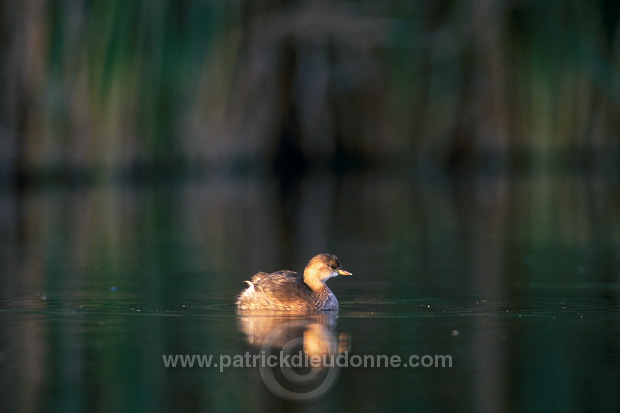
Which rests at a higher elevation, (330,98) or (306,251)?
(330,98)

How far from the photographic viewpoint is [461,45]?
19.7 meters

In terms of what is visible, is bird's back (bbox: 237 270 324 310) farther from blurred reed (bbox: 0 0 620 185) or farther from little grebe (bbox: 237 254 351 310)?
blurred reed (bbox: 0 0 620 185)

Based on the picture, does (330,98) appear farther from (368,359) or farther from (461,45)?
(368,359)

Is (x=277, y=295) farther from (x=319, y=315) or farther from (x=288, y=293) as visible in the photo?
(x=319, y=315)

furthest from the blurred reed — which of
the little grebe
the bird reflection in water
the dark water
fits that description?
the bird reflection in water

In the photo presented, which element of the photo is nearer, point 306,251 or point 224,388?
point 224,388

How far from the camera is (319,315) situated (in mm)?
7207

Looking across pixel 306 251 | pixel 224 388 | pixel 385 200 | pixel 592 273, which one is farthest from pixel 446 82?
pixel 224 388

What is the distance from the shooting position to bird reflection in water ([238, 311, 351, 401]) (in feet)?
17.5

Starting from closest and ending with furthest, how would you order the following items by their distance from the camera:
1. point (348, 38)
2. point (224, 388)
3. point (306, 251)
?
point (224, 388) → point (306, 251) → point (348, 38)

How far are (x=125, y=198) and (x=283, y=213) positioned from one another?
2326 millimetres

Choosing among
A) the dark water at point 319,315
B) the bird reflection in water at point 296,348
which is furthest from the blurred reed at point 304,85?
the bird reflection in water at point 296,348

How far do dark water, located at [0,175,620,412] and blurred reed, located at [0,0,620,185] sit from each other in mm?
1524

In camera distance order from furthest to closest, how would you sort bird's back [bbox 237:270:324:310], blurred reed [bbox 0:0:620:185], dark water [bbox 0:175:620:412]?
blurred reed [bbox 0:0:620:185] → bird's back [bbox 237:270:324:310] → dark water [bbox 0:175:620:412]
